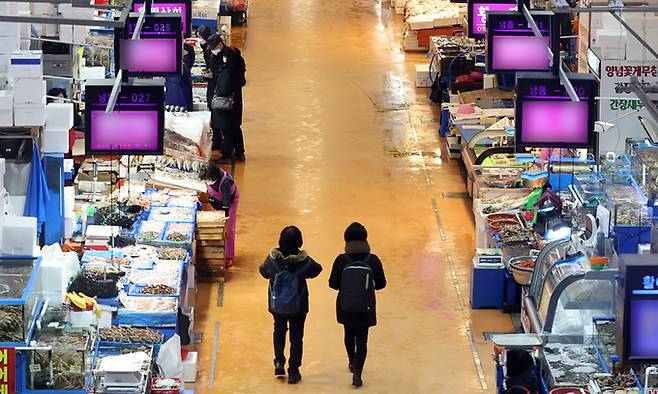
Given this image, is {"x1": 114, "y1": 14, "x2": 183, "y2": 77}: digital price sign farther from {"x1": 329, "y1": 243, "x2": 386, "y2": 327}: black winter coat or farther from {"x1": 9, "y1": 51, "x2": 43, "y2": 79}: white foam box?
{"x1": 329, "y1": 243, "x2": 386, "y2": 327}: black winter coat

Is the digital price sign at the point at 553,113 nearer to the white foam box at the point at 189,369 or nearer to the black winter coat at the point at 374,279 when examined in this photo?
the black winter coat at the point at 374,279

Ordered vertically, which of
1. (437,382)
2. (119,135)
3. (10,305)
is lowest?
(437,382)

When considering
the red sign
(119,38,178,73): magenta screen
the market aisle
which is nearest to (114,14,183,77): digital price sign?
(119,38,178,73): magenta screen

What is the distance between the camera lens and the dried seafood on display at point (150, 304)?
47.8ft

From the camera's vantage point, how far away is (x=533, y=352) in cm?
1355

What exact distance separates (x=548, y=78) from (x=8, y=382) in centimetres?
542

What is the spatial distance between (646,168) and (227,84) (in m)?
Answer: 6.92

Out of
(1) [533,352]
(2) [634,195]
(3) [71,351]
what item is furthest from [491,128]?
(3) [71,351]

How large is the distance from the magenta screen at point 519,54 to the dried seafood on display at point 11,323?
6608 millimetres

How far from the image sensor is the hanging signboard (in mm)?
18562

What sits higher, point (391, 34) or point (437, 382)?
point (391, 34)

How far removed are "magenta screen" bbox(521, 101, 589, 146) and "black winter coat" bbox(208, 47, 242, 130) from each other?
24.7ft

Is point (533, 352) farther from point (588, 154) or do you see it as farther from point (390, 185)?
point (390, 185)

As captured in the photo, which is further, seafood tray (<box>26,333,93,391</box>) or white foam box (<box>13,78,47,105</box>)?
white foam box (<box>13,78,47,105</box>)
